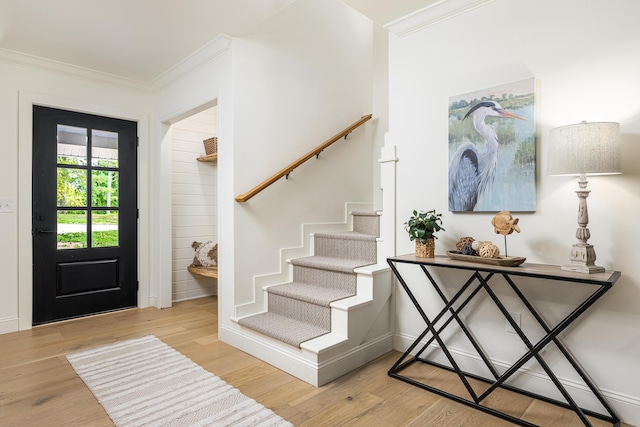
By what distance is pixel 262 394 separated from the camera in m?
2.07

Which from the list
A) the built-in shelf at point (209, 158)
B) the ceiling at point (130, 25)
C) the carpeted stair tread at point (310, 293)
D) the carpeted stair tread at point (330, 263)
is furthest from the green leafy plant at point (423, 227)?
the built-in shelf at point (209, 158)

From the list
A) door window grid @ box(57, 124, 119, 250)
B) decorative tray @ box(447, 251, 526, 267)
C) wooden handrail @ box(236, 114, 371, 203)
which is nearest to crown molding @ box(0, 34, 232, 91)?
door window grid @ box(57, 124, 119, 250)

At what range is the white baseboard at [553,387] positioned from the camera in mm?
1762

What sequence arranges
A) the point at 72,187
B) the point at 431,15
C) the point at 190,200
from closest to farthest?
the point at 431,15 < the point at 72,187 < the point at 190,200

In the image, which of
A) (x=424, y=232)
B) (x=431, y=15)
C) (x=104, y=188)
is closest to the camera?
(x=424, y=232)

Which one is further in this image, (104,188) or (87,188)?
(104,188)

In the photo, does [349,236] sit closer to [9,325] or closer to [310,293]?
[310,293]

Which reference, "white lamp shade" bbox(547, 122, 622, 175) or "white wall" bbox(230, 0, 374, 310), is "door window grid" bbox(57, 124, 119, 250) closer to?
"white wall" bbox(230, 0, 374, 310)

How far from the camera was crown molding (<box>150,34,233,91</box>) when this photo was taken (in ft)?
9.50

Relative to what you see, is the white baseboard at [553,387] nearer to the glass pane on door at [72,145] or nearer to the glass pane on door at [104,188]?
the glass pane on door at [104,188]

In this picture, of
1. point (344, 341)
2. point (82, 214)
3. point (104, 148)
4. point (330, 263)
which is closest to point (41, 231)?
point (82, 214)

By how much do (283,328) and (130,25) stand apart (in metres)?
2.45

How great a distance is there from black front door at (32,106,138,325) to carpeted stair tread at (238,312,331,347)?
1.83m

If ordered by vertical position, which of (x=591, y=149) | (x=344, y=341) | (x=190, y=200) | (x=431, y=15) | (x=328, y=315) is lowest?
(x=344, y=341)
